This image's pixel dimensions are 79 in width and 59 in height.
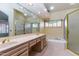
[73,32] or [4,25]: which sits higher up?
[4,25]

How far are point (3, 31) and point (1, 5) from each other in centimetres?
52

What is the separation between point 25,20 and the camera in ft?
8.44

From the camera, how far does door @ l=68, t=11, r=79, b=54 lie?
2.88 metres

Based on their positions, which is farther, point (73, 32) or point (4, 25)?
point (73, 32)

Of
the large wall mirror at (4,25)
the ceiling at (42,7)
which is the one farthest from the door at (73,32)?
the large wall mirror at (4,25)

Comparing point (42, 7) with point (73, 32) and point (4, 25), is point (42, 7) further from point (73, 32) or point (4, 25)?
point (4, 25)

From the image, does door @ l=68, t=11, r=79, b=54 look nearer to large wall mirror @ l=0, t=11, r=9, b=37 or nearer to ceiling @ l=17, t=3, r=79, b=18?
ceiling @ l=17, t=3, r=79, b=18

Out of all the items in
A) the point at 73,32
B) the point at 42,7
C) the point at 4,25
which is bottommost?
the point at 73,32

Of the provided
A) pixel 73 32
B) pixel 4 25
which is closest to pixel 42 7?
pixel 73 32

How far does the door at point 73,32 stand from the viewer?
288 centimetres

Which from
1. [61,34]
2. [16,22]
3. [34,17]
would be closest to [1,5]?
[16,22]

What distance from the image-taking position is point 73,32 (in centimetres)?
307

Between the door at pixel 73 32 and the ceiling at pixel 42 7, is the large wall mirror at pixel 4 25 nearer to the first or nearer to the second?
the ceiling at pixel 42 7

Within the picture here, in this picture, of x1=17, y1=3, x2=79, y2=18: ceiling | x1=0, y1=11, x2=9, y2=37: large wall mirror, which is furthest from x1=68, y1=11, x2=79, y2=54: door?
x1=0, y1=11, x2=9, y2=37: large wall mirror
